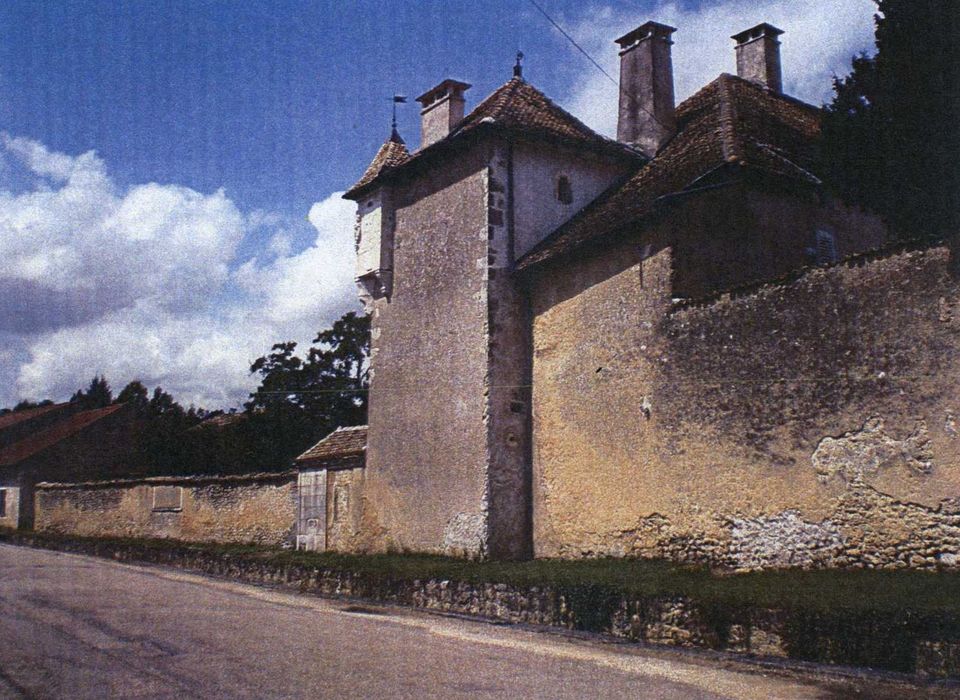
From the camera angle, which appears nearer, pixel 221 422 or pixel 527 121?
pixel 527 121

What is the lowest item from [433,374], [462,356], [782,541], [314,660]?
[314,660]

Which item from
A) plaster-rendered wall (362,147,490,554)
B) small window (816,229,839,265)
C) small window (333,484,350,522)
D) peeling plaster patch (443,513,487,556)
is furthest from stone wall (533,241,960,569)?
small window (333,484,350,522)

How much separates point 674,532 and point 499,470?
422 cm

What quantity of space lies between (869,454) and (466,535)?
27.5 feet

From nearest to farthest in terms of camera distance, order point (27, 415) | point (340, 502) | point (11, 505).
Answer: point (340, 502), point (11, 505), point (27, 415)

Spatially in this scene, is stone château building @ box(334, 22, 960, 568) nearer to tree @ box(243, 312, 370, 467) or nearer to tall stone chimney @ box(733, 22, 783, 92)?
tall stone chimney @ box(733, 22, 783, 92)

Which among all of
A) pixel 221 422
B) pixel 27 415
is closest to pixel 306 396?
pixel 221 422

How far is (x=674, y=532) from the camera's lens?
13602mm

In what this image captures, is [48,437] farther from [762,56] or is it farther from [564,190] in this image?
[762,56]

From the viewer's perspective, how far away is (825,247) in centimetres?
1625

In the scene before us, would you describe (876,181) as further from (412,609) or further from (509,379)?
(412,609)

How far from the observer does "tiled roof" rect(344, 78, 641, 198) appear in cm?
1795

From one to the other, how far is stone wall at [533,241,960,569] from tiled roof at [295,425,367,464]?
5.62 meters

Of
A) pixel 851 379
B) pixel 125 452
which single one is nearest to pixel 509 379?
pixel 851 379
